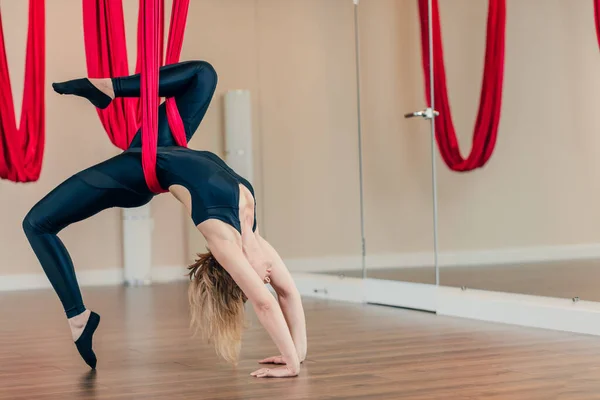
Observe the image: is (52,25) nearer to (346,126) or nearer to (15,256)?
(15,256)

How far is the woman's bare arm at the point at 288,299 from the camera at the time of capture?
10.9 ft

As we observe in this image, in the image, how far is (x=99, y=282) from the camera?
23.6 feet

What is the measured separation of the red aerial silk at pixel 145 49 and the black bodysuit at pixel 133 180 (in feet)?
0.17

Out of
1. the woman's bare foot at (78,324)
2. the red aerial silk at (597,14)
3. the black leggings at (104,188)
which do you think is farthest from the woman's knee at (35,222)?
the red aerial silk at (597,14)

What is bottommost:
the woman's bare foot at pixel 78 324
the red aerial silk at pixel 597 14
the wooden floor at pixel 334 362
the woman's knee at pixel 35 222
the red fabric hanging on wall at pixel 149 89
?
the wooden floor at pixel 334 362

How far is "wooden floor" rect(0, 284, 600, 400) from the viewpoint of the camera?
110 inches

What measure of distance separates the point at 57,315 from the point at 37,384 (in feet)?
7.17

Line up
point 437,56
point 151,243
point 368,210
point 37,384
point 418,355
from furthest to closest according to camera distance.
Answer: point 151,243
point 368,210
point 437,56
point 418,355
point 37,384

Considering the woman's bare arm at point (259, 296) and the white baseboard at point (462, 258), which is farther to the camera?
the white baseboard at point (462, 258)

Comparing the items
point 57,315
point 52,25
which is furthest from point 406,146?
point 52,25

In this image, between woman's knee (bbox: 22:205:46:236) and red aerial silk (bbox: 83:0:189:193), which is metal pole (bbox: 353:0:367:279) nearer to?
red aerial silk (bbox: 83:0:189:193)

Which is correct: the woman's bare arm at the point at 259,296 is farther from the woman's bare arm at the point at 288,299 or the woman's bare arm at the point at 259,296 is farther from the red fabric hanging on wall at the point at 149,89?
the red fabric hanging on wall at the point at 149,89

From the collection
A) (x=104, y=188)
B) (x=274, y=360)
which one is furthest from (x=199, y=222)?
(x=274, y=360)

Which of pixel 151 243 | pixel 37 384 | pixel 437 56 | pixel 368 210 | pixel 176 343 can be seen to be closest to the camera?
pixel 37 384
